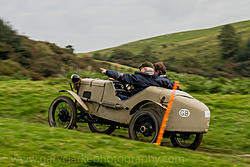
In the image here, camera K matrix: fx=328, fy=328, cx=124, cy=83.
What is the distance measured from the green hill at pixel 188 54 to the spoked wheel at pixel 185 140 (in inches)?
1713

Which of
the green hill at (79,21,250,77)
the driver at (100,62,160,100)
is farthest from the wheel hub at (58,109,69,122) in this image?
the green hill at (79,21,250,77)

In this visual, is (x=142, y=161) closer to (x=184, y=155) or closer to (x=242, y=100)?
(x=184, y=155)

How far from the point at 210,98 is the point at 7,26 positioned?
23471mm

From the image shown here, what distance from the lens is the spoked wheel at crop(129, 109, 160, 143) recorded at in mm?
6035

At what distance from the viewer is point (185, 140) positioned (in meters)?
7.21

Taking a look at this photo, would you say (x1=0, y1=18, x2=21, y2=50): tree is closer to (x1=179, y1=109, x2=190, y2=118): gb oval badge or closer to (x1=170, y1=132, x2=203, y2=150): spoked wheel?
(x1=170, y1=132, x2=203, y2=150): spoked wheel

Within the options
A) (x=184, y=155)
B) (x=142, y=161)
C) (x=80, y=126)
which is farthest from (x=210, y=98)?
(x=142, y=161)

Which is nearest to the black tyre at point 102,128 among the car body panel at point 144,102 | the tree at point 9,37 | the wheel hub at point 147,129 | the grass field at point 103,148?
the grass field at point 103,148

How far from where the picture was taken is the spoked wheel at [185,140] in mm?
6652

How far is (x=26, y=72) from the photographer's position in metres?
23.8

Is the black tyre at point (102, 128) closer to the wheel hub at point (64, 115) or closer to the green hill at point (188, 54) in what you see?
the wheel hub at point (64, 115)

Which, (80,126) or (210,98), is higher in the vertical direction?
(210,98)

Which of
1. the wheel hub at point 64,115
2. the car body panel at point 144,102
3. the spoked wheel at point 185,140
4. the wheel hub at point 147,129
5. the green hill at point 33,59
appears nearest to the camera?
the car body panel at point 144,102

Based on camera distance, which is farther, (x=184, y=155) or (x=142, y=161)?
A: (x=184, y=155)
